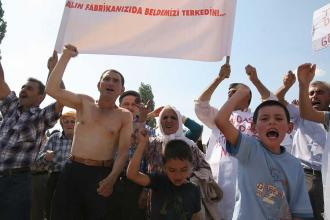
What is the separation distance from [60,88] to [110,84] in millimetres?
490

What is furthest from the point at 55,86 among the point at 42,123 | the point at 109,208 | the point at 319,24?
the point at 319,24

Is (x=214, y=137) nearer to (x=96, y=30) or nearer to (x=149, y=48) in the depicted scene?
(x=149, y=48)

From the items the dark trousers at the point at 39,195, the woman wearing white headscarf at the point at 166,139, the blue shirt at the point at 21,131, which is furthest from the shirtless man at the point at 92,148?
the dark trousers at the point at 39,195

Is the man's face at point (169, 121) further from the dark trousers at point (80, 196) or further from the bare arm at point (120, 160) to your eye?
the dark trousers at point (80, 196)

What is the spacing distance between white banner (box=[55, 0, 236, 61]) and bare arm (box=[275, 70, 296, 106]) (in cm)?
72

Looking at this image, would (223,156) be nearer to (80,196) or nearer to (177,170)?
(177,170)

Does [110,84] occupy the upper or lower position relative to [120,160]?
upper

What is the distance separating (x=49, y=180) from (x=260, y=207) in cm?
357

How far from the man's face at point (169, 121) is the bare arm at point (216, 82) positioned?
0.49 m

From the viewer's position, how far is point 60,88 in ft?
12.3

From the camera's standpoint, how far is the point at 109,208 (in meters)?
3.93

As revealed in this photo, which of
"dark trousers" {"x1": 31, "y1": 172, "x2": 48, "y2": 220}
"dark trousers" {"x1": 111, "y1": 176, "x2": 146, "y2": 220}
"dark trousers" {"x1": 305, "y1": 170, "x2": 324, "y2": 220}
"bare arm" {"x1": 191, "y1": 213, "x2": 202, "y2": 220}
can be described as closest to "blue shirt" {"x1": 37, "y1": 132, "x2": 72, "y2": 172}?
"dark trousers" {"x1": 31, "y1": 172, "x2": 48, "y2": 220}

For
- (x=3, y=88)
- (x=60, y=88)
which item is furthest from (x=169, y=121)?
(x=3, y=88)

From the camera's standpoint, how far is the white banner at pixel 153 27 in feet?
14.6
